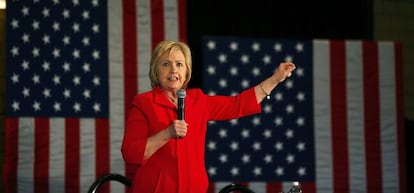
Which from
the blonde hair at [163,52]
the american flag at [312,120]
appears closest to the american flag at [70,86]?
the american flag at [312,120]

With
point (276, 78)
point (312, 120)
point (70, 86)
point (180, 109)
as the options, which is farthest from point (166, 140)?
point (312, 120)

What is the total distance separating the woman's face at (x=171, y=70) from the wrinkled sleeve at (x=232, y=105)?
23 centimetres

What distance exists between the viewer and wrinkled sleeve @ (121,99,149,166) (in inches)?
87.4

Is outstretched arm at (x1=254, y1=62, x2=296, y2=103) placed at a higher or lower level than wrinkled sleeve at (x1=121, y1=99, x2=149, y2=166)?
higher

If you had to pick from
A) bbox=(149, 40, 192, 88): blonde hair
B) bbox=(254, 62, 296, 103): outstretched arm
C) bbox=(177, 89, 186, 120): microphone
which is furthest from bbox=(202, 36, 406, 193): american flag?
bbox=(177, 89, 186, 120): microphone

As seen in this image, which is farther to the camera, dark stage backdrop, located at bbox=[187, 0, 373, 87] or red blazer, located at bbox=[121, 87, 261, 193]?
dark stage backdrop, located at bbox=[187, 0, 373, 87]

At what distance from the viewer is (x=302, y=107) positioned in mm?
5414

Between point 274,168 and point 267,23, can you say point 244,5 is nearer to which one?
point 267,23

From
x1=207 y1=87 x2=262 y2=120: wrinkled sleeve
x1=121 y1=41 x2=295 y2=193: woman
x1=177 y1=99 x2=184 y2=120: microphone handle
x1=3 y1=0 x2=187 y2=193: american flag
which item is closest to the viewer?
x1=177 y1=99 x2=184 y2=120: microphone handle

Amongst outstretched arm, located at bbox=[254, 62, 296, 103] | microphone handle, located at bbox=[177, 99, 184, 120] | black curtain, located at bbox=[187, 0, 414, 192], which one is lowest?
microphone handle, located at bbox=[177, 99, 184, 120]

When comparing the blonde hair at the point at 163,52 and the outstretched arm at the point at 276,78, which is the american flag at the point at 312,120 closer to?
the outstretched arm at the point at 276,78

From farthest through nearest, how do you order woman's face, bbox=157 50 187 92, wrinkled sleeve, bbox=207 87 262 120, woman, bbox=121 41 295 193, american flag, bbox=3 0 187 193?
american flag, bbox=3 0 187 193 → wrinkled sleeve, bbox=207 87 262 120 → woman's face, bbox=157 50 187 92 → woman, bbox=121 41 295 193

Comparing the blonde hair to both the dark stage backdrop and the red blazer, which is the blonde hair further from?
the dark stage backdrop

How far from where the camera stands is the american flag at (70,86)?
16.4ft
